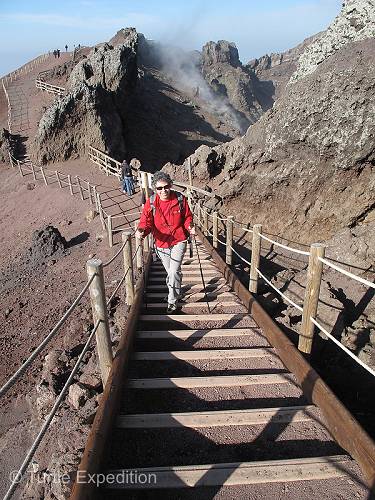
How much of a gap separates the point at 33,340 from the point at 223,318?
5840 millimetres

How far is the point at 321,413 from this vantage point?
2.93 m

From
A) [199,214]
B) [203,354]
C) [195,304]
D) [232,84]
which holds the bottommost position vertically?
[199,214]

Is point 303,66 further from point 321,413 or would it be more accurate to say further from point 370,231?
point 321,413

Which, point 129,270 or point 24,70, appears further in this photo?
point 24,70

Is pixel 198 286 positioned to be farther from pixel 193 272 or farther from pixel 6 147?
pixel 6 147

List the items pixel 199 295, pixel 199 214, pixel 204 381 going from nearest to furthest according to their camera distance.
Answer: pixel 204 381
pixel 199 295
pixel 199 214

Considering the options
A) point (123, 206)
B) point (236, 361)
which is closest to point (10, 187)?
point (123, 206)

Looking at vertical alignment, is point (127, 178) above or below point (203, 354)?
below

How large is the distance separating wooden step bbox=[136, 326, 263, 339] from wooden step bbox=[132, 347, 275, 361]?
436 mm

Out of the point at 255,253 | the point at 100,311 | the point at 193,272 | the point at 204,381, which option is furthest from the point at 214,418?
the point at 193,272

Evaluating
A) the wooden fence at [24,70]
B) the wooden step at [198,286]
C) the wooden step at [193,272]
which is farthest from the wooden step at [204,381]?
the wooden fence at [24,70]

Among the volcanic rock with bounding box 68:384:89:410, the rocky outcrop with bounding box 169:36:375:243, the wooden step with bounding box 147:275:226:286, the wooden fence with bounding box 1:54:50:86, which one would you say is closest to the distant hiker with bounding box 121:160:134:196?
the rocky outcrop with bounding box 169:36:375:243

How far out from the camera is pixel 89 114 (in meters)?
24.9

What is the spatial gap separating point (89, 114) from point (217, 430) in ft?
84.0
